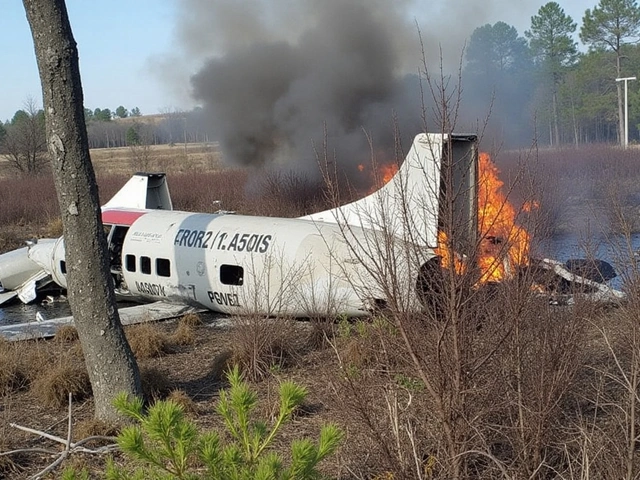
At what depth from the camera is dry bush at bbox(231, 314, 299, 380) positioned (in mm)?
9938

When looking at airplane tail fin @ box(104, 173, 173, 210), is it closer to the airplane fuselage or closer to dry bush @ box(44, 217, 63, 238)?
the airplane fuselage

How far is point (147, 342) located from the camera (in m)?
11.5

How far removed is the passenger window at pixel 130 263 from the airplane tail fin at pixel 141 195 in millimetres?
3052

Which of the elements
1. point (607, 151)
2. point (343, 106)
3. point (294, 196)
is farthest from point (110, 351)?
point (607, 151)

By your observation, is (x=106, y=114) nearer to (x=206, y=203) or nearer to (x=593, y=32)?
(x=593, y=32)

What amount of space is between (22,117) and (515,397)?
50246 mm

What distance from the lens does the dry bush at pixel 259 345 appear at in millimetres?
9938

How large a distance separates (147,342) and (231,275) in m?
3.06

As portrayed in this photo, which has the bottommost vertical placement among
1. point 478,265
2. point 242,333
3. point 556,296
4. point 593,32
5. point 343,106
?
point 242,333

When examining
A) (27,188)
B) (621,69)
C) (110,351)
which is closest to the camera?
(110,351)

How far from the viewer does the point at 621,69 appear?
59.8m

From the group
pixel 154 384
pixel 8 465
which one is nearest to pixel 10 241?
pixel 154 384

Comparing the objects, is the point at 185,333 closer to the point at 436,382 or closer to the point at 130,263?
the point at 130,263

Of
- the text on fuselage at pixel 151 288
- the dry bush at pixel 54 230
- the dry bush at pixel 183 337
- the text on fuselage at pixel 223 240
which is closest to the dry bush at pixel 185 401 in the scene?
the dry bush at pixel 183 337
